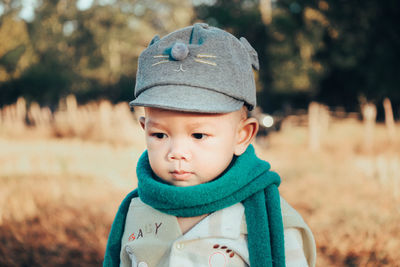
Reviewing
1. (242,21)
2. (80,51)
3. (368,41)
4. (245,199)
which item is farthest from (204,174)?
(80,51)

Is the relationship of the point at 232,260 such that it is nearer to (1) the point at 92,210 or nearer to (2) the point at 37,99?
(1) the point at 92,210

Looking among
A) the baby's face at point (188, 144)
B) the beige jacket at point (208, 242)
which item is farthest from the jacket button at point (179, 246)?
the baby's face at point (188, 144)

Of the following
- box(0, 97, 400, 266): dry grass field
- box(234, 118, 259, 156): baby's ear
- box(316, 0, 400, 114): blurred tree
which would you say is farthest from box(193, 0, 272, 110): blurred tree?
box(234, 118, 259, 156): baby's ear

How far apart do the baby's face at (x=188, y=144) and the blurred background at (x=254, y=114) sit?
220 cm

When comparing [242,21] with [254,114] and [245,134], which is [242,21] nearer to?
[254,114]

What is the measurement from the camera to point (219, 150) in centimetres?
145

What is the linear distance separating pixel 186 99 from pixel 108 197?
368 centimetres

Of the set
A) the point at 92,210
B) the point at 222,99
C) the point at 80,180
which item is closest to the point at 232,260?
the point at 222,99

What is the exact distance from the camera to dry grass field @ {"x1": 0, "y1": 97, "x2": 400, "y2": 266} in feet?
11.0

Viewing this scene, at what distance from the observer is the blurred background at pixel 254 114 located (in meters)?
3.72

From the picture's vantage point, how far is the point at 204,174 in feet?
4.76

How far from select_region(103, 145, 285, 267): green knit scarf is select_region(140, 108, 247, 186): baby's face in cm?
5

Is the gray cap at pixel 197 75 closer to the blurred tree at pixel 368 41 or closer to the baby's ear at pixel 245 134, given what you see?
the baby's ear at pixel 245 134

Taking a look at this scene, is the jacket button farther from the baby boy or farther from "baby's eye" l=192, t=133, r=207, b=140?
"baby's eye" l=192, t=133, r=207, b=140
